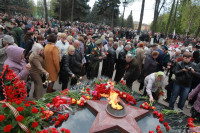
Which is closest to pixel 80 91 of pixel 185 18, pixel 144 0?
pixel 144 0

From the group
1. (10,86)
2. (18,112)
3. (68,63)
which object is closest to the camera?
(18,112)

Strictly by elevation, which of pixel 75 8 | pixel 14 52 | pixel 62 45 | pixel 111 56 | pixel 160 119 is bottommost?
pixel 160 119

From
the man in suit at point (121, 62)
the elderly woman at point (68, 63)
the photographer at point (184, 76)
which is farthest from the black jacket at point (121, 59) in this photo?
the elderly woman at point (68, 63)

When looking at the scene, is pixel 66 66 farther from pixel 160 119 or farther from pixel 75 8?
pixel 75 8

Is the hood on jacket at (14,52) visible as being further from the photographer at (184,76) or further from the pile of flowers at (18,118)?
the photographer at (184,76)

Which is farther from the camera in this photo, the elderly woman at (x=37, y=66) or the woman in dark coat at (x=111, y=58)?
the woman in dark coat at (x=111, y=58)

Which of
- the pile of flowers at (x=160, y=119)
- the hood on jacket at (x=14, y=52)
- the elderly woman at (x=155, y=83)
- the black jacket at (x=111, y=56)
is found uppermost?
the hood on jacket at (x=14, y=52)

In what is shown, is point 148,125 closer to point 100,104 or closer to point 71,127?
point 100,104

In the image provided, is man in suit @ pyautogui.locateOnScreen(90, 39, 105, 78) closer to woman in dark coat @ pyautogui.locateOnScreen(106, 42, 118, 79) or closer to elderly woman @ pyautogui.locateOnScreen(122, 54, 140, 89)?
woman in dark coat @ pyautogui.locateOnScreen(106, 42, 118, 79)

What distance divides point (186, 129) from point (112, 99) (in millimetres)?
1310

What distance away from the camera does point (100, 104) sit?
2.49m

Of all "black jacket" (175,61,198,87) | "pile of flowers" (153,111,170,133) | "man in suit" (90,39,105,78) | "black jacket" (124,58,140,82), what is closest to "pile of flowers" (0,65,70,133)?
"pile of flowers" (153,111,170,133)

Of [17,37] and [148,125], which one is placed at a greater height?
[17,37]

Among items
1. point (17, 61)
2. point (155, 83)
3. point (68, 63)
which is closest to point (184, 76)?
point (155, 83)
